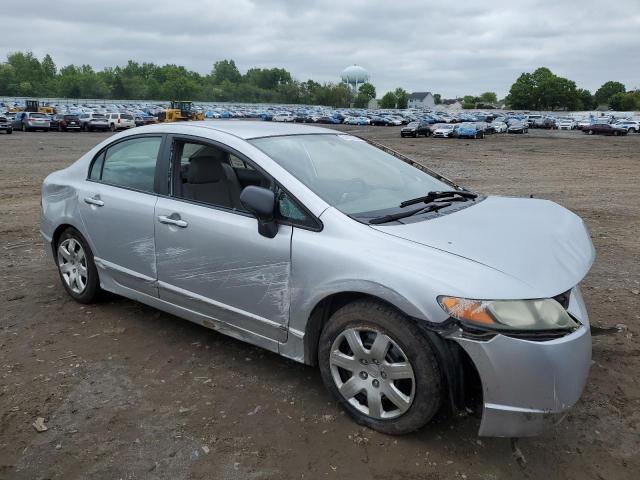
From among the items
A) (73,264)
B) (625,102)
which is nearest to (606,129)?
(73,264)

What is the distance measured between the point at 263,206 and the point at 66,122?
4163 cm

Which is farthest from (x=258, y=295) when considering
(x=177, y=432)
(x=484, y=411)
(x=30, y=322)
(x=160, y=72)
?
(x=160, y=72)

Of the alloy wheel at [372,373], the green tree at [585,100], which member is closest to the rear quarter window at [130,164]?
the alloy wheel at [372,373]

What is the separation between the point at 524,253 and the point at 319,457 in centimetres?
146

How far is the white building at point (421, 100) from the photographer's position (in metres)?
178

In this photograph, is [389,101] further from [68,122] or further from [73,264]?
[73,264]

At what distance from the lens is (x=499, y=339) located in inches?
99.0

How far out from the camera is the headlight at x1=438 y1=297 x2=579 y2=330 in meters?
2.53

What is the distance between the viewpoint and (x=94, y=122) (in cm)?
4047

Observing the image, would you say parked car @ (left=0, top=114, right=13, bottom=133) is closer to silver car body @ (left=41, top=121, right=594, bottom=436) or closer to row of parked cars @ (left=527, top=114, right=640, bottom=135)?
silver car body @ (left=41, top=121, right=594, bottom=436)

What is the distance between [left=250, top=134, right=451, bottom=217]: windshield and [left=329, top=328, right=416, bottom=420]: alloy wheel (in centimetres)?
73

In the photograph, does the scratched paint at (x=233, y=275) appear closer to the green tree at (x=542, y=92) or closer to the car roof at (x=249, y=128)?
the car roof at (x=249, y=128)

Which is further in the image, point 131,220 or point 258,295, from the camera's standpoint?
point 131,220

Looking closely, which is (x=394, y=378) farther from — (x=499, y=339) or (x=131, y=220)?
(x=131, y=220)
